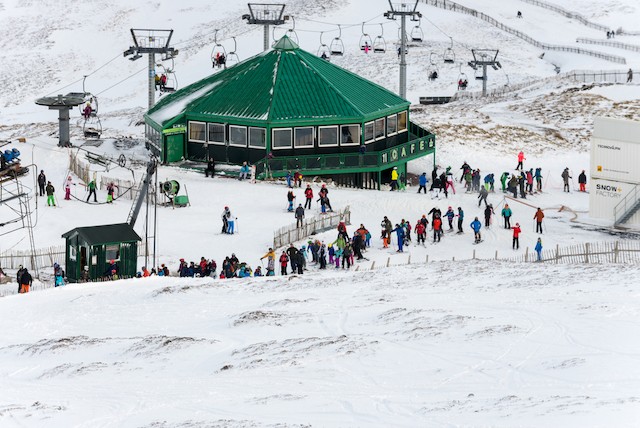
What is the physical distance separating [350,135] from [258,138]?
4347 millimetres

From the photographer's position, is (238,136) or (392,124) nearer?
(238,136)

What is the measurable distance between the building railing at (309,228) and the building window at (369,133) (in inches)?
440

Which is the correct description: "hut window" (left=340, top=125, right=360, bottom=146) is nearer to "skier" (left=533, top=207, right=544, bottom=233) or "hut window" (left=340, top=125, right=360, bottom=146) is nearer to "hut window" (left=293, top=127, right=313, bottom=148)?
"hut window" (left=293, top=127, right=313, bottom=148)

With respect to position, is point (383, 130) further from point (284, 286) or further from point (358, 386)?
point (358, 386)

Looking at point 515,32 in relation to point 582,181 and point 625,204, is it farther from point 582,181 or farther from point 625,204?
point 625,204

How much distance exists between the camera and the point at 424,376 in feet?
88.5

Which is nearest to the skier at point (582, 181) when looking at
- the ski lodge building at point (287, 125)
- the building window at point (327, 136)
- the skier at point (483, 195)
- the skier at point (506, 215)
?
the skier at point (483, 195)

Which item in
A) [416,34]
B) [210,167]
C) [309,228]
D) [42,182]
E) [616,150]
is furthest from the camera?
[416,34]

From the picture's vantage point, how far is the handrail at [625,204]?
161 feet

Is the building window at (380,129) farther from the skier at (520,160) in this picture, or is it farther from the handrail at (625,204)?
the handrail at (625,204)

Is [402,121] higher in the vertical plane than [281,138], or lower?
higher

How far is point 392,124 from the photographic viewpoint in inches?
2463

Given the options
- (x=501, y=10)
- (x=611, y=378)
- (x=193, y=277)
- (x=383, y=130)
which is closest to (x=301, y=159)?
(x=383, y=130)

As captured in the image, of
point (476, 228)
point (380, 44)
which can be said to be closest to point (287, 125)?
point (476, 228)
